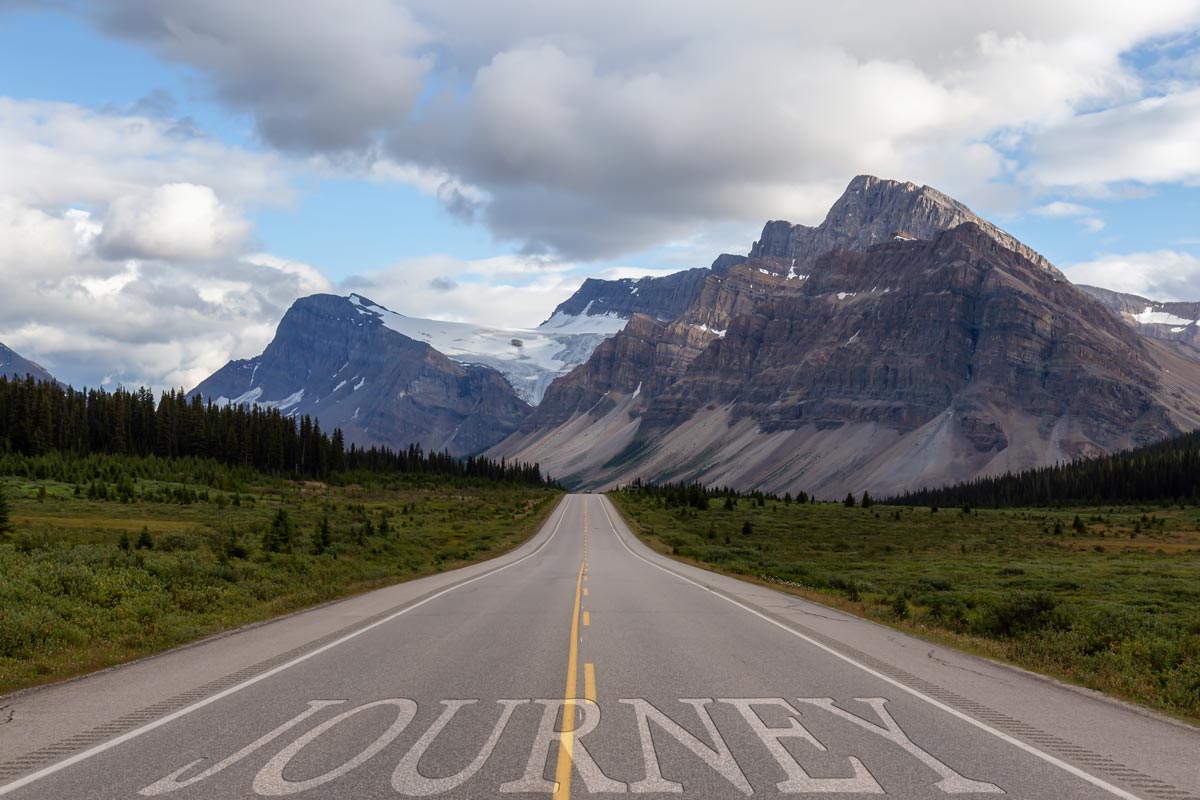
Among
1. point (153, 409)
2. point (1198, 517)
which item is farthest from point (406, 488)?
point (1198, 517)

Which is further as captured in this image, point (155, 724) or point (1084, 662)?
point (1084, 662)

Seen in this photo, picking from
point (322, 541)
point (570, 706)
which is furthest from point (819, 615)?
point (322, 541)

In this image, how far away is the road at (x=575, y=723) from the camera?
7.83 metres

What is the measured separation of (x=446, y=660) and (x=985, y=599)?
58.3ft

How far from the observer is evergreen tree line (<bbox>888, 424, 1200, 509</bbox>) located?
132750 mm

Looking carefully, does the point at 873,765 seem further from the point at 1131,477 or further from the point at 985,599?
the point at 1131,477

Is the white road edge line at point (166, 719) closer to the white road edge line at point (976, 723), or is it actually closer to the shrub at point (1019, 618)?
the white road edge line at point (976, 723)

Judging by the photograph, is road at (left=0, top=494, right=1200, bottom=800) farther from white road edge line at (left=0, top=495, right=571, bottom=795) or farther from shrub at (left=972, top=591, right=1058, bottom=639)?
shrub at (left=972, top=591, right=1058, bottom=639)

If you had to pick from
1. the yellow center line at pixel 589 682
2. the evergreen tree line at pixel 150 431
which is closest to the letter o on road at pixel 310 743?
the yellow center line at pixel 589 682

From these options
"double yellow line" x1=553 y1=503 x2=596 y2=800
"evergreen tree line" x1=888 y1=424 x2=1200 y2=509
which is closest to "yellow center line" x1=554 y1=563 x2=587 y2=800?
"double yellow line" x1=553 y1=503 x2=596 y2=800

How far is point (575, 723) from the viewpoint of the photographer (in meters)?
9.80

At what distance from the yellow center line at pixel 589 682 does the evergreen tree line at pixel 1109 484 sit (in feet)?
391

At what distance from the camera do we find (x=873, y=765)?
329 inches

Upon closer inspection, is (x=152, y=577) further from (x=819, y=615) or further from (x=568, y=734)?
(x=819, y=615)
